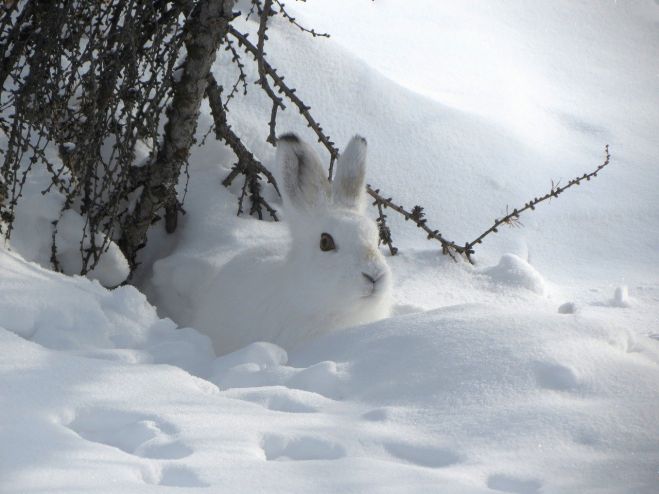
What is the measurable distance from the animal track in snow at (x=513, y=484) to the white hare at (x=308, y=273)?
1882mm

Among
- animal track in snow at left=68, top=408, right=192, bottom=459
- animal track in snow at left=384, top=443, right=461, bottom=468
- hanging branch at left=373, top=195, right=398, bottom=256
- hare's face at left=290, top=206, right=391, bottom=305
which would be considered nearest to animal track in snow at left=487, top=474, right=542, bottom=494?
animal track in snow at left=384, top=443, right=461, bottom=468

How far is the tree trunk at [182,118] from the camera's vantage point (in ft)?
12.5

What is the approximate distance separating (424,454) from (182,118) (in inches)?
100

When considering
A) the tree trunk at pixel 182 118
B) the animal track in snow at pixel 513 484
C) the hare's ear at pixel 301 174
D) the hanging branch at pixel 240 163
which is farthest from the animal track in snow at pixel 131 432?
the hanging branch at pixel 240 163

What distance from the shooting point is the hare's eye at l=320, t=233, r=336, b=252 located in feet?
13.1

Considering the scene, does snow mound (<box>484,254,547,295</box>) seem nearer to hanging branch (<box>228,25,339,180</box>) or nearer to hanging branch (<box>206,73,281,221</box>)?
hanging branch (<box>228,25,339,180</box>)

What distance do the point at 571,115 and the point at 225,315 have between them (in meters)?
4.05

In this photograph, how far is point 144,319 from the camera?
3260 millimetres

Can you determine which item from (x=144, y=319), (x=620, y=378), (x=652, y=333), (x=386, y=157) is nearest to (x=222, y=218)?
(x=386, y=157)

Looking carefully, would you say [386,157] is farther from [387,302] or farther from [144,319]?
[144,319]

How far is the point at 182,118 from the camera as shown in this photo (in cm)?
410

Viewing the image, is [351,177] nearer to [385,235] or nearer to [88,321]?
[385,235]

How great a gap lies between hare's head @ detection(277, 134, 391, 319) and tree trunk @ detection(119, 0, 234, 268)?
0.51 m

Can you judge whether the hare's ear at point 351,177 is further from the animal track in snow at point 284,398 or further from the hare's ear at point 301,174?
the animal track in snow at point 284,398
